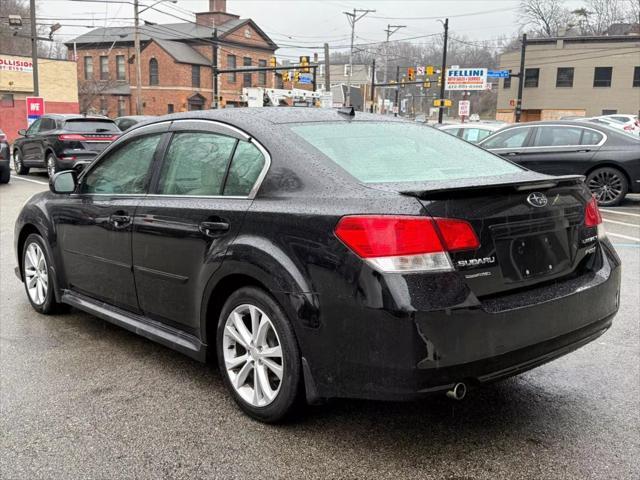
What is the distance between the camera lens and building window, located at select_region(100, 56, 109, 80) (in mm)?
60500

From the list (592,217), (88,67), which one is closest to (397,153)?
(592,217)

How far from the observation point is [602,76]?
52500mm

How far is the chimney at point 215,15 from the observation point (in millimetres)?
62312

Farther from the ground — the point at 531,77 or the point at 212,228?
the point at 531,77

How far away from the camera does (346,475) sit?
279 centimetres

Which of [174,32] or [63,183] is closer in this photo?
[63,183]

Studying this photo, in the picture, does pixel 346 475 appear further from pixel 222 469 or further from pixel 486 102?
pixel 486 102

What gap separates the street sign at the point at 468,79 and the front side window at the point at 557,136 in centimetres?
3619

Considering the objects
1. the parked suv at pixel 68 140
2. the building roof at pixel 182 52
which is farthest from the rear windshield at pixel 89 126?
the building roof at pixel 182 52

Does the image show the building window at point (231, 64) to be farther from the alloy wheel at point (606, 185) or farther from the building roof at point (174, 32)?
the alloy wheel at point (606, 185)

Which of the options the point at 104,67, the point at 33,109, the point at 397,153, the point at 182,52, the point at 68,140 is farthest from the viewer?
the point at 104,67

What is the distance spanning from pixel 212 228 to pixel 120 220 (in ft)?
3.20

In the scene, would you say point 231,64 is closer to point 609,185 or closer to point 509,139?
point 509,139

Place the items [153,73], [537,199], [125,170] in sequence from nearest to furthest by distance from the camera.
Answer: [537,199]
[125,170]
[153,73]
